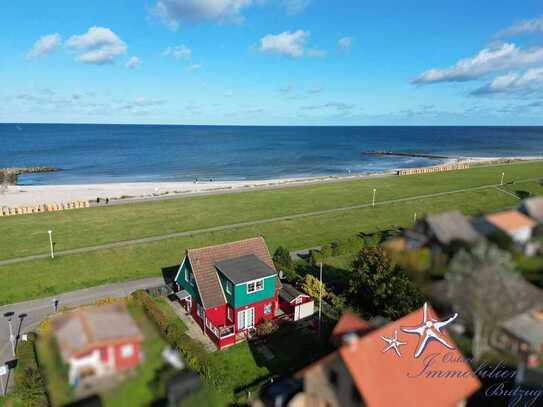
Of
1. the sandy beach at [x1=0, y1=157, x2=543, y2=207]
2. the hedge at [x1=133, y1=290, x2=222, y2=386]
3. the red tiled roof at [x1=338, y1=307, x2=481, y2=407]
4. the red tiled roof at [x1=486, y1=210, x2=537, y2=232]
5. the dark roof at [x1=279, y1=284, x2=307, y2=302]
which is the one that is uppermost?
Answer: the red tiled roof at [x1=486, y1=210, x2=537, y2=232]

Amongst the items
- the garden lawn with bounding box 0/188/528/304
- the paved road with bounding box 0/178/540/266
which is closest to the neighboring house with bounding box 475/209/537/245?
the garden lawn with bounding box 0/188/528/304

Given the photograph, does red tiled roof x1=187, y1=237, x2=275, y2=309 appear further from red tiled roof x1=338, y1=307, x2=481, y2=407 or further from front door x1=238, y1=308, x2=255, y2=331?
red tiled roof x1=338, y1=307, x2=481, y2=407

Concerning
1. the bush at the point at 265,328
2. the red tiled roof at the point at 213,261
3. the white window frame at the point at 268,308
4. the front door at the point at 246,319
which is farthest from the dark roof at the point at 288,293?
the front door at the point at 246,319

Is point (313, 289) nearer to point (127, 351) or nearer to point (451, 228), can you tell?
point (451, 228)

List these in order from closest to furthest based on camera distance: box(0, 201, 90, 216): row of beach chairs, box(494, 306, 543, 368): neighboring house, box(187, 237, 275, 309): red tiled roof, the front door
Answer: box(494, 306, 543, 368): neighboring house
box(187, 237, 275, 309): red tiled roof
the front door
box(0, 201, 90, 216): row of beach chairs

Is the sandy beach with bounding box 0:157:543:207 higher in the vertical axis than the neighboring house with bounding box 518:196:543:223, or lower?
lower

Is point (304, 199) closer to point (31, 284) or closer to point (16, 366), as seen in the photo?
point (31, 284)

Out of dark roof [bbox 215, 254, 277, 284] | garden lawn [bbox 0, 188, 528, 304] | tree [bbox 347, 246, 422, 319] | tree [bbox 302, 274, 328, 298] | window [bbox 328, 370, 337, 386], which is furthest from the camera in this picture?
garden lawn [bbox 0, 188, 528, 304]
